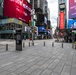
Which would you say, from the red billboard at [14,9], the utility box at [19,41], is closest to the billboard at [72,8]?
the red billboard at [14,9]

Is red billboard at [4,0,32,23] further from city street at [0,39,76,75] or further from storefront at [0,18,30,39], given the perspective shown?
city street at [0,39,76,75]

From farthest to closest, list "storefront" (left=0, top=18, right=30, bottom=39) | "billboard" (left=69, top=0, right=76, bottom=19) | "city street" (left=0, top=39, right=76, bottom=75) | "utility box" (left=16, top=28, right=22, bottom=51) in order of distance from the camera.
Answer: "storefront" (left=0, top=18, right=30, bottom=39) → "billboard" (left=69, top=0, right=76, bottom=19) → "utility box" (left=16, top=28, right=22, bottom=51) → "city street" (left=0, top=39, right=76, bottom=75)

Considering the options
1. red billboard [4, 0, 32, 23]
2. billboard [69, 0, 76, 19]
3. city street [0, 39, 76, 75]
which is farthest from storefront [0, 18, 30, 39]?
city street [0, 39, 76, 75]

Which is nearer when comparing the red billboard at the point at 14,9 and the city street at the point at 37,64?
the city street at the point at 37,64

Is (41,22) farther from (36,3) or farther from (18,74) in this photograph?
(18,74)

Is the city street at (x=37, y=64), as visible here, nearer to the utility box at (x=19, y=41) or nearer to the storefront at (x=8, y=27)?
the utility box at (x=19, y=41)

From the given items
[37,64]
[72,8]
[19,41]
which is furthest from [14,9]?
[37,64]

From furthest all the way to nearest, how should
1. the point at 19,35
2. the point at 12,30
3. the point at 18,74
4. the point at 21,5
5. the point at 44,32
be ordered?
the point at 44,32, the point at 21,5, the point at 12,30, the point at 19,35, the point at 18,74

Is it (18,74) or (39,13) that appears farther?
(39,13)

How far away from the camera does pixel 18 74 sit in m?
6.85

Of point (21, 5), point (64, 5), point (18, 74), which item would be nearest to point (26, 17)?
point (21, 5)

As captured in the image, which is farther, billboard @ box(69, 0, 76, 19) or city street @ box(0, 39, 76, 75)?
billboard @ box(69, 0, 76, 19)

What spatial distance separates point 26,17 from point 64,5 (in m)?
51.6

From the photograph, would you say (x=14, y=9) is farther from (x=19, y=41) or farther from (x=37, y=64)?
(x=37, y=64)
